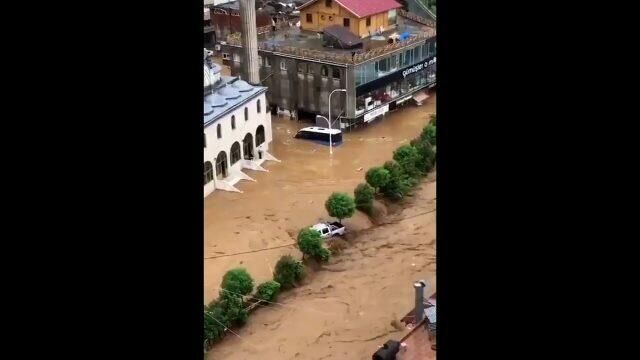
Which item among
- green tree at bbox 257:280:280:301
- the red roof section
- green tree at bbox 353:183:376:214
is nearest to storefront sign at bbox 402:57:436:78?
the red roof section

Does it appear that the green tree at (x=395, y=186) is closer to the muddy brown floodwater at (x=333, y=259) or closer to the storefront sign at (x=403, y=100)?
the muddy brown floodwater at (x=333, y=259)

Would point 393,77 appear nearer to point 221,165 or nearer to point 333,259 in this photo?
point 221,165

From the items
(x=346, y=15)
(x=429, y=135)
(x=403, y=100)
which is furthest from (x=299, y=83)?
(x=429, y=135)

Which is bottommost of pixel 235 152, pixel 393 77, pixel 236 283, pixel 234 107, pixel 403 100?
pixel 403 100

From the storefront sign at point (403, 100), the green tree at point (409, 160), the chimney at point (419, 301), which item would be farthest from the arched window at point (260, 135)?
the chimney at point (419, 301)
